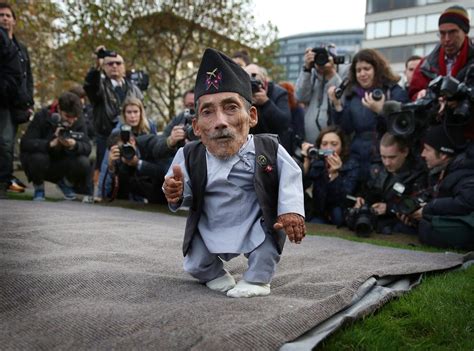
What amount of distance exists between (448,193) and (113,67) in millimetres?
4606

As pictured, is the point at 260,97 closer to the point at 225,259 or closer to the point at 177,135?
the point at 177,135

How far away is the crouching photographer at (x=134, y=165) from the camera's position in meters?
6.68

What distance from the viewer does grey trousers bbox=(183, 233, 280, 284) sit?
8.66 ft

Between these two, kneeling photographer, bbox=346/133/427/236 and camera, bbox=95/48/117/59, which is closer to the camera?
kneeling photographer, bbox=346/133/427/236

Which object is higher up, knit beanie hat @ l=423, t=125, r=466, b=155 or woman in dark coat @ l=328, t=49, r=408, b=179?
woman in dark coat @ l=328, t=49, r=408, b=179

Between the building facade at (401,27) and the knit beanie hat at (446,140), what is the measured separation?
35.2m

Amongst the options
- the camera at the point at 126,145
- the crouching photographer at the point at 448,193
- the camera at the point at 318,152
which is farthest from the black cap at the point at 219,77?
the camera at the point at 126,145

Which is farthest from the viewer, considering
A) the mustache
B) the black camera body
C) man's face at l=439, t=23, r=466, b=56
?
man's face at l=439, t=23, r=466, b=56

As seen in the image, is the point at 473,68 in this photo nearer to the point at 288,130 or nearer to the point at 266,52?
the point at 288,130

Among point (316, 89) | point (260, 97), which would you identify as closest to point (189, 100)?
point (260, 97)

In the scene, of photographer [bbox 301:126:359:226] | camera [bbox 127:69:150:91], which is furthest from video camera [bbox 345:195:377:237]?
camera [bbox 127:69:150:91]

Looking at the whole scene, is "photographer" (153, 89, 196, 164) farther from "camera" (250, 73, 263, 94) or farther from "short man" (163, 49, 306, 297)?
"short man" (163, 49, 306, 297)

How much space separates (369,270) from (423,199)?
2164 mm

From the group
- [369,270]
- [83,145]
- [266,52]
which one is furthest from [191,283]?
[266,52]
